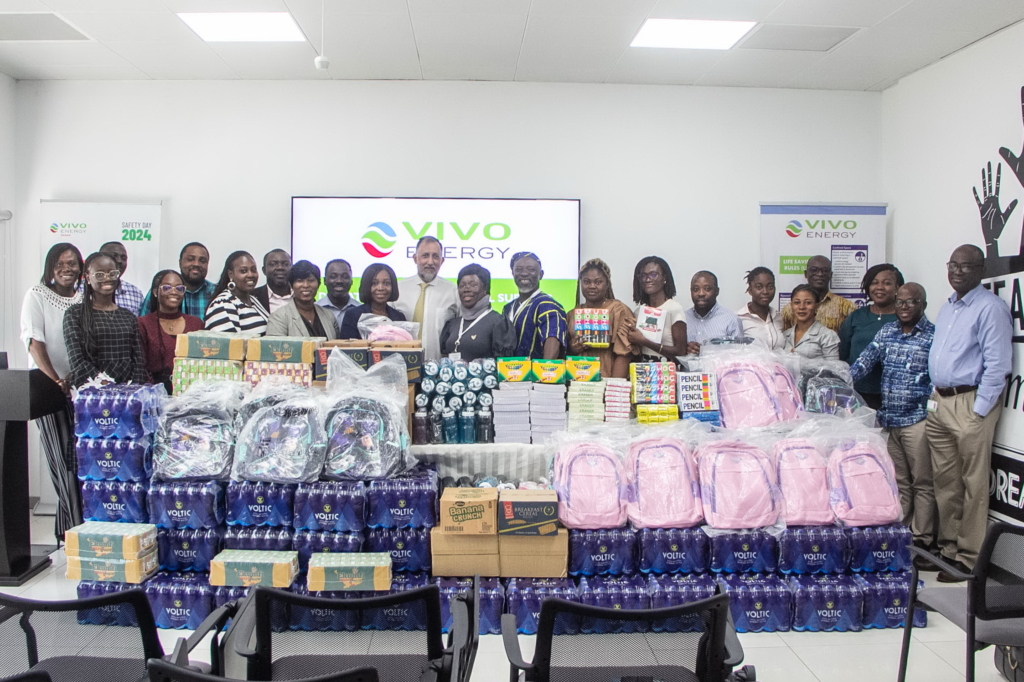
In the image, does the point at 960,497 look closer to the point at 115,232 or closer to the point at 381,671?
the point at 381,671

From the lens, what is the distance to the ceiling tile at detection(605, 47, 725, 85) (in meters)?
5.16

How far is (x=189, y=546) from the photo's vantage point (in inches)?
Answer: 134

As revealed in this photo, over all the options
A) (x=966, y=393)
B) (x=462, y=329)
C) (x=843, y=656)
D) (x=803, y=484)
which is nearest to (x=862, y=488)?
(x=803, y=484)

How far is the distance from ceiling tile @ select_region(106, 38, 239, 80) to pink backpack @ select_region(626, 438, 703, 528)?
14.1ft

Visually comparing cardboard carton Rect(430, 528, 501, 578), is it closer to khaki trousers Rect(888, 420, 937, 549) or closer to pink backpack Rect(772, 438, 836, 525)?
pink backpack Rect(772, 438, 836, 525)

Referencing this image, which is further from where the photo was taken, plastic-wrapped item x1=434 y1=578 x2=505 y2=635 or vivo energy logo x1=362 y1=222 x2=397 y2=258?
vivo energy logo x1=362 y1=222 x2=397 y2=258

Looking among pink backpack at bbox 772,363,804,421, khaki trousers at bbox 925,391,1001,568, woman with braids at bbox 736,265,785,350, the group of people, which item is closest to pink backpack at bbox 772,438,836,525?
pink backpack at bbox 772,363,804,421

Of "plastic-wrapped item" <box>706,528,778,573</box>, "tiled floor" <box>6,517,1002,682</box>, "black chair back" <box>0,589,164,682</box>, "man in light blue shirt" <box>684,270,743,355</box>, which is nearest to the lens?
"black chair back" <box>0,589,164,682</box>

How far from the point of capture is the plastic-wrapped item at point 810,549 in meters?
3.43

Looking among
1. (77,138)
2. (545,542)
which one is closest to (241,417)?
(545,542)

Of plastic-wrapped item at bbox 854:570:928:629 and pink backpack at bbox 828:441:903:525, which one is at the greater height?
pink backpack at bbox 828:441:903:525

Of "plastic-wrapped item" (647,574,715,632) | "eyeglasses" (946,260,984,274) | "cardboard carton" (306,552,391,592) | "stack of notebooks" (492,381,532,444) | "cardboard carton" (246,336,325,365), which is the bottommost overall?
"plastic-wrapped item" (647,574,715,632)

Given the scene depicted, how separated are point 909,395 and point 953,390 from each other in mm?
275

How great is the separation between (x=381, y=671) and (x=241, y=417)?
1.94 m
